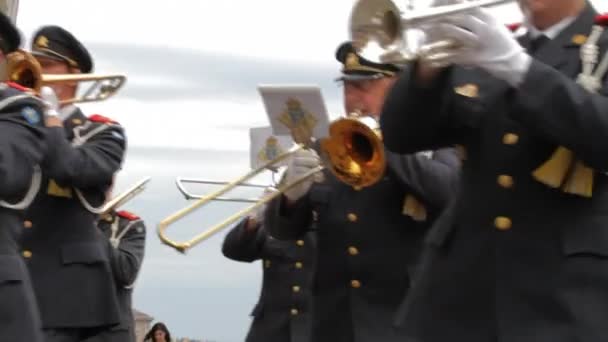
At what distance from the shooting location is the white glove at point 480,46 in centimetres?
331

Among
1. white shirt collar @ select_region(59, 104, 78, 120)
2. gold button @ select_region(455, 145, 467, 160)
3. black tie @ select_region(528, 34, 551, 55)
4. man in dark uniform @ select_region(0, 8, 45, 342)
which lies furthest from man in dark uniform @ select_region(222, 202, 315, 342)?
black tie @ select_region(528, 34, 551, 55)

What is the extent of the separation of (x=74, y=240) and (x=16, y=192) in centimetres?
193

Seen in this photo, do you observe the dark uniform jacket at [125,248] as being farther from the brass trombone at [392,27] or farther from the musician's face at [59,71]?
the brass trombone at [392,27]

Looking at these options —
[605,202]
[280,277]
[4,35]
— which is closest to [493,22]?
[605,202]

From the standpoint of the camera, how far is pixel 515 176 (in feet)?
11.9

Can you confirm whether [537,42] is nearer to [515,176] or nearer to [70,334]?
[515,176]

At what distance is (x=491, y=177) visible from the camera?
367cm

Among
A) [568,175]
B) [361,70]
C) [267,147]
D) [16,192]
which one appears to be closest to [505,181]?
[568,175]

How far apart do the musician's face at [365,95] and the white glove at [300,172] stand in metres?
0.27

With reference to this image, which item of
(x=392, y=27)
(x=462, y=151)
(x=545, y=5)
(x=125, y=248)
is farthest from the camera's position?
(x=125, y=248)

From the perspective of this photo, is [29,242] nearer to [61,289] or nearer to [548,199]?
[61,289]

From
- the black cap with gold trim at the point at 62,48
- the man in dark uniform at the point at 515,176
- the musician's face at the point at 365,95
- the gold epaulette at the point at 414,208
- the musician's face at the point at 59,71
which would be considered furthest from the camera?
the black cap with gold trim at the point at 62,48

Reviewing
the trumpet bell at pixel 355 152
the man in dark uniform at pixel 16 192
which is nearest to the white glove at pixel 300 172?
the trumpet bell at pixel 355 152

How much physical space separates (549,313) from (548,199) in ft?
0.94
